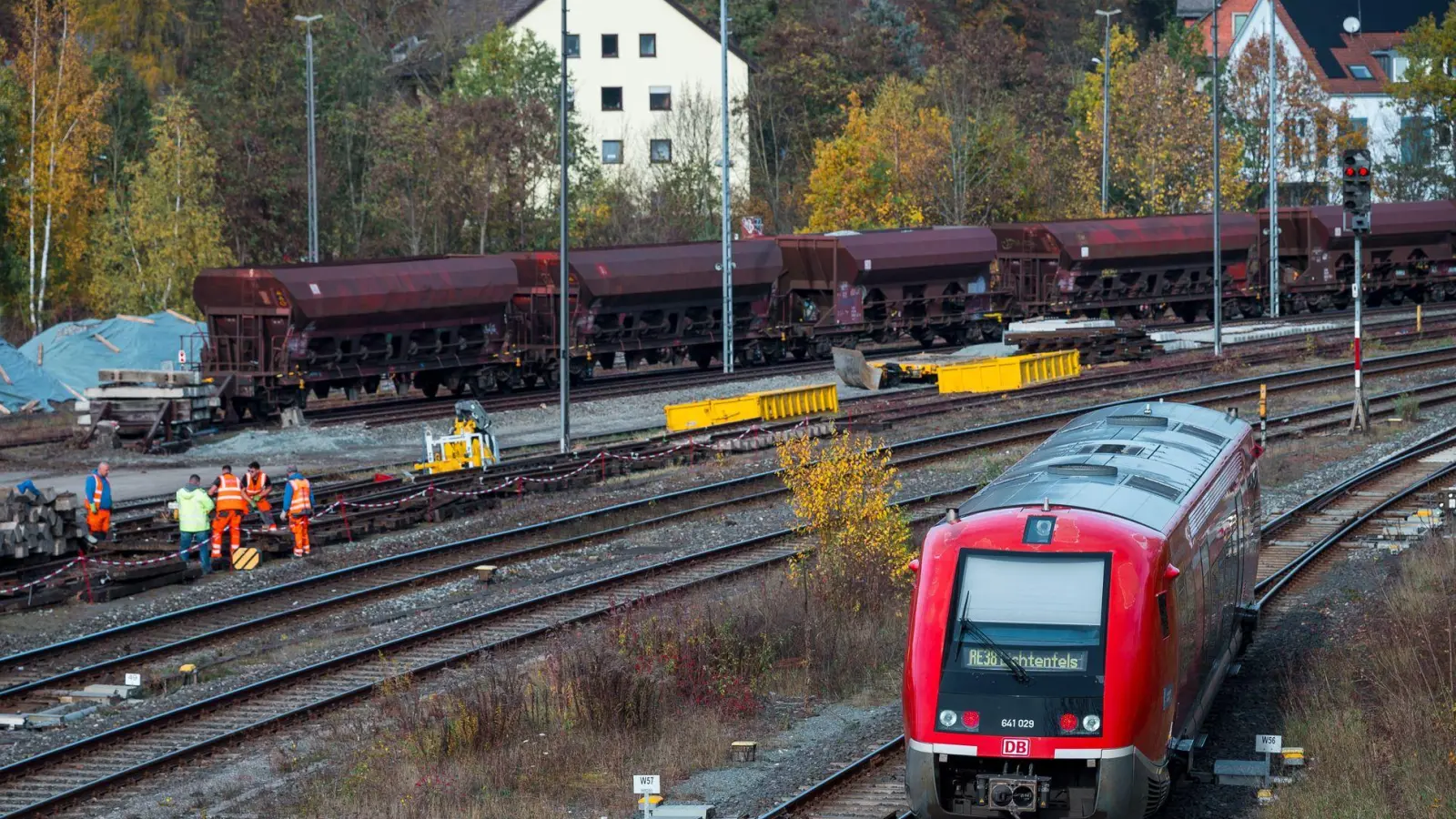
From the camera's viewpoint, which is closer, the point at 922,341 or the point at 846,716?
the point at 846,716

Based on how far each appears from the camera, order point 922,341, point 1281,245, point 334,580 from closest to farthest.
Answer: point 334,580
point 922,341
point 1281,245

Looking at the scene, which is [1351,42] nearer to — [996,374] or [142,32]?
[996,374]

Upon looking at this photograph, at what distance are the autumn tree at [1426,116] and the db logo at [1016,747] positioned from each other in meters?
62.8

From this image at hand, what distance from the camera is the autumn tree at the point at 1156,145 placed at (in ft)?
204

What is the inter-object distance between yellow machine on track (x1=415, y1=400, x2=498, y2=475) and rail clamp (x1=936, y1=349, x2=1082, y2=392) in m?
12.3

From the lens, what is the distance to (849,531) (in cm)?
1859

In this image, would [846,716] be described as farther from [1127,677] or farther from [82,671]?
[82,671]

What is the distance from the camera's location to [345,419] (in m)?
36.6

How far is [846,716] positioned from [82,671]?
26.4ft

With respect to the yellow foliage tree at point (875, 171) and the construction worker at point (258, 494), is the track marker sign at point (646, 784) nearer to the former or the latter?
the construction worker at point (258, 494)

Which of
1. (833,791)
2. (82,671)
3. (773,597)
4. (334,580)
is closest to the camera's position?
(833,791)

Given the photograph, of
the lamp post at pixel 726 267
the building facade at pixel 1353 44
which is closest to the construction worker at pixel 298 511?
the lamp post at pixel 726 267

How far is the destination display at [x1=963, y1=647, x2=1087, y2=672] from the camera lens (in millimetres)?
10406

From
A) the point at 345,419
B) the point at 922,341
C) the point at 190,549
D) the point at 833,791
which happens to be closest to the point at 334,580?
the point at 190,549
